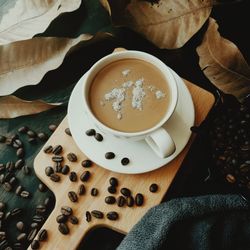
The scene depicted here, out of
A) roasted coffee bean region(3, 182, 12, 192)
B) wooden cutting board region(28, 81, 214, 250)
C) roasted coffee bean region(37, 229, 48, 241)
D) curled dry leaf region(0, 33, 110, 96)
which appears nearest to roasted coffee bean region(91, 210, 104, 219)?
wooden cutting board region(28, 81, 214, 250)

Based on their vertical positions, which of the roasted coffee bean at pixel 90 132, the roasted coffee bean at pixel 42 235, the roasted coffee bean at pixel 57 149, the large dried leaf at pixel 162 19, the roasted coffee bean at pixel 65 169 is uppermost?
the large dried leaf at pixel 162 19

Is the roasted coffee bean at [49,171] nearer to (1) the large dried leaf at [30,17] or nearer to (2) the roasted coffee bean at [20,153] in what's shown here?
(2) the roasted coffee bean at [20,153]

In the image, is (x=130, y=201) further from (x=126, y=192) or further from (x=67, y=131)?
(x=67, y=131)

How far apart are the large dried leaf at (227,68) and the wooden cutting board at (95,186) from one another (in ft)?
0.17

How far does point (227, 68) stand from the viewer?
1.10 metres

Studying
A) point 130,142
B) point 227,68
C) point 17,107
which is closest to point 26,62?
point 17,107

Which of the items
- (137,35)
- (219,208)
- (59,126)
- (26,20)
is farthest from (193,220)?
(26,20)

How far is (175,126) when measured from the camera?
1.04 m

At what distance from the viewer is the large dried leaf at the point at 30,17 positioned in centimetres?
117

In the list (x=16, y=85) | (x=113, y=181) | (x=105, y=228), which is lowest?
(x=105, y=228)

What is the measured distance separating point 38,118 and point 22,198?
0.19m

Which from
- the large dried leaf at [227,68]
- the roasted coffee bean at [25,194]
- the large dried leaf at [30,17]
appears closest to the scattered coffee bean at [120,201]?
the roasted coffee bean at [25,194]

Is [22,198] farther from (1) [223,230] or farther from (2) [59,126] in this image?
(1) [223,230]

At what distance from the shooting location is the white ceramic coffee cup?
921mm
